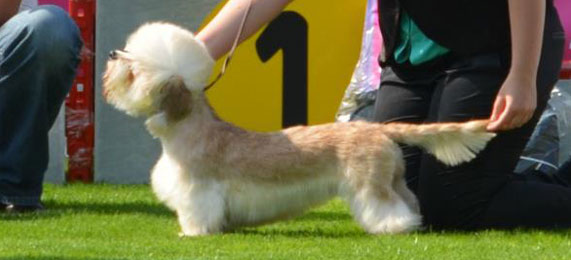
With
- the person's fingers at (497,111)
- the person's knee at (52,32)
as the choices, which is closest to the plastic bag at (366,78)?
the person's knee at (52,32)

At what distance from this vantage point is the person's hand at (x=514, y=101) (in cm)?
402

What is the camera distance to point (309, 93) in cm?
612

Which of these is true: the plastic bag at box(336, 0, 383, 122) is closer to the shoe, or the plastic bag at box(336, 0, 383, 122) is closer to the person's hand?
the shoe

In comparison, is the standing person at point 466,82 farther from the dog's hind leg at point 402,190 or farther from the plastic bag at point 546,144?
the plastic bag at point 546,144

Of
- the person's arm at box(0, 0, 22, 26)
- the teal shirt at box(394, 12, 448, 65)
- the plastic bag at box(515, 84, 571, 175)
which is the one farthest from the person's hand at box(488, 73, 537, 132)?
the person's arm at box(0, 0, 22, 26)

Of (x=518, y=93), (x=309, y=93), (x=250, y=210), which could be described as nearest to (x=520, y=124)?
(x=518, y=93)

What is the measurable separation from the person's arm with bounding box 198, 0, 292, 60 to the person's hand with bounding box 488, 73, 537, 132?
2.52 ft

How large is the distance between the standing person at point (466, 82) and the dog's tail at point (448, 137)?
0.13m

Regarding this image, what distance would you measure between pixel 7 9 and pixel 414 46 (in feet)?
4.68

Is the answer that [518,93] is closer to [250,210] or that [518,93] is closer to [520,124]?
[520,124]

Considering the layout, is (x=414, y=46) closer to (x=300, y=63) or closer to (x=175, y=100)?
(x=175, y=100)

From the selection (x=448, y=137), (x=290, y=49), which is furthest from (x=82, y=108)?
(x=448, y=137)

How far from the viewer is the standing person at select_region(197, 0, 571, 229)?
4.36 meters

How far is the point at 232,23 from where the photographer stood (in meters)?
4.30
